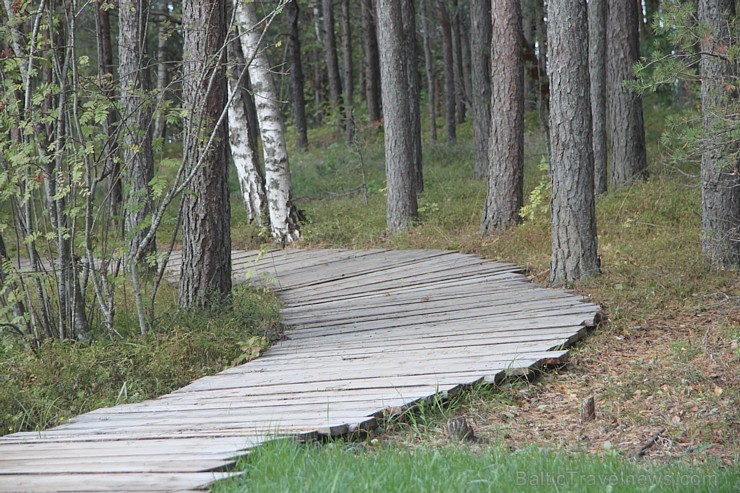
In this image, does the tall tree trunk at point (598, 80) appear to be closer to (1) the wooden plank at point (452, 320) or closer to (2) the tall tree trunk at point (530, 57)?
(2) the tall tree trunk at point (530, 57)

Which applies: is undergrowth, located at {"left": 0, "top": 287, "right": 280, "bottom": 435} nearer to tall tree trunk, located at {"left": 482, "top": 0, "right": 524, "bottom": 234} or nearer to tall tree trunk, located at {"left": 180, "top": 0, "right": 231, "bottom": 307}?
tall tree trunk, located at {"left": 180, "top": 0, "right": 231, "bottom": 307}

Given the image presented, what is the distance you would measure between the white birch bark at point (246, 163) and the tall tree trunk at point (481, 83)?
6.23 meters

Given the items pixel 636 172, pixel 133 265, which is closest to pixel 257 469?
pixel 133 265

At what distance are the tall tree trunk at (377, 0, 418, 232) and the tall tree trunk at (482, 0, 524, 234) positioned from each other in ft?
5.60

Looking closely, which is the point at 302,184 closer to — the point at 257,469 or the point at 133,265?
the point at 133,265

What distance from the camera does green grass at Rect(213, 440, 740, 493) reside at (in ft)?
11.6

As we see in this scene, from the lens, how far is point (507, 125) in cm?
1308

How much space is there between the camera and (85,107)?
7.21 meters

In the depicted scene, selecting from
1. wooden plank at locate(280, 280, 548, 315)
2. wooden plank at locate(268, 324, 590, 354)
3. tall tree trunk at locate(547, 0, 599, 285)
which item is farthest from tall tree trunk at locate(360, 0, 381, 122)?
wooden plank at locate(268, 324, 590, 354)

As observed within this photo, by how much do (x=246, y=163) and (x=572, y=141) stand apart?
763 cm

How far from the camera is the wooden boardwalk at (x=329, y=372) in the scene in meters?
3.91

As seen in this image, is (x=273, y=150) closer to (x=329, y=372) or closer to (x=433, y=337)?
(x=433, y=337)

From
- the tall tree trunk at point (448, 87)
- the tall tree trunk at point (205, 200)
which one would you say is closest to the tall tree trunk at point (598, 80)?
the tall tree trunk at point (205, 200)

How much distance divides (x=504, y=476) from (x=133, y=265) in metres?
4.71
